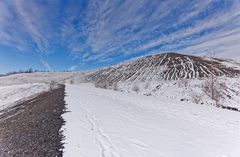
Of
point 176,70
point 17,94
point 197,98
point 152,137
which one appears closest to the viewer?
point 152,137

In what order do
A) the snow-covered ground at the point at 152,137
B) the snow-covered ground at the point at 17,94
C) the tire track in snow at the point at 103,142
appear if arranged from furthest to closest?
1. the snow-covered ground at the point at 17,94
2. the snow-covered ground at the point at 152,137
3. the tire track in snow at the point at 103,142

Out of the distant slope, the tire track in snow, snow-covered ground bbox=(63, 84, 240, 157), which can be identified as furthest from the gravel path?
Answer: the distant slope

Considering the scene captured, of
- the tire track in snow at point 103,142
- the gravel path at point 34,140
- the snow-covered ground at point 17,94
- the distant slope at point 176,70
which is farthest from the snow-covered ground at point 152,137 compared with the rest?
the distant slope at point 176,70

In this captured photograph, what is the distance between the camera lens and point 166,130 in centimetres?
958

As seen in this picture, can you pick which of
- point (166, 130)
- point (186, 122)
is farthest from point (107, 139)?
point (186, 122)

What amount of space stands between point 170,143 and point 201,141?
1.22 m

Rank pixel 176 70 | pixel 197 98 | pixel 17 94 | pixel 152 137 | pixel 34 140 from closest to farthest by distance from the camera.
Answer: pixel 34 140 → pixel 152 137 → pixel 197 98 → pixel 17 94 → pixel 176 70

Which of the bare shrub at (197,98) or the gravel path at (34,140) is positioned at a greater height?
the gravel path at (34,140)

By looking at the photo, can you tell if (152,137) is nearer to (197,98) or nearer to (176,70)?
(197,98)

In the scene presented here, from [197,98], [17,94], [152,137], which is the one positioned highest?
[17,94]

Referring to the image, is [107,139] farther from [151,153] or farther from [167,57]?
[167,57]

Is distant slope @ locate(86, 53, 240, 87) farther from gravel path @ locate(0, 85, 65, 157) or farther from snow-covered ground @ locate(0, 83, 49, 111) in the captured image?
gravel path @ locate(0, 85, 65, 157)

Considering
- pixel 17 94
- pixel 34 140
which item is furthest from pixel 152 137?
pixel 17 94

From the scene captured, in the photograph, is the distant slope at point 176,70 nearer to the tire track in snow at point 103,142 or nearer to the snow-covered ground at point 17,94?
the snow-covered ground at point 17,94
